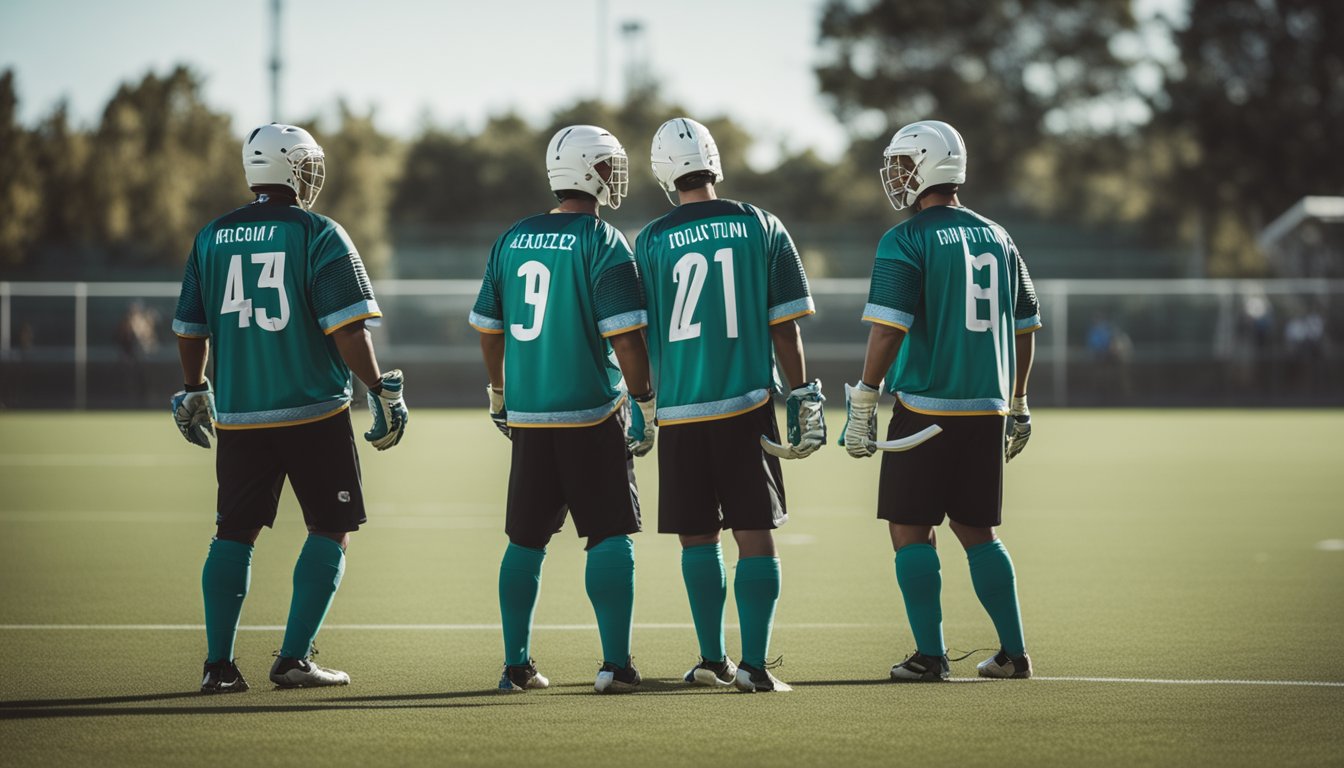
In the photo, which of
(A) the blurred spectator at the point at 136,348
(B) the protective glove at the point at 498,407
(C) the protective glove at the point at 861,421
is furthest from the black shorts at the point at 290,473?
(A) the blurred spectator at the point at 136,348

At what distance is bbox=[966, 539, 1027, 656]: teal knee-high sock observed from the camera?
718cm

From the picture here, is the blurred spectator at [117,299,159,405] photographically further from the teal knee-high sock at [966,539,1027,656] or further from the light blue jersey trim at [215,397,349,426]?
the teal knee-high sock at [966,539,1027,656]

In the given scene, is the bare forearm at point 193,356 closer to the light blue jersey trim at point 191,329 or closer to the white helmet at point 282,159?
the light blue jersey trim at point 191,329

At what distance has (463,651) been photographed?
7.99 metres

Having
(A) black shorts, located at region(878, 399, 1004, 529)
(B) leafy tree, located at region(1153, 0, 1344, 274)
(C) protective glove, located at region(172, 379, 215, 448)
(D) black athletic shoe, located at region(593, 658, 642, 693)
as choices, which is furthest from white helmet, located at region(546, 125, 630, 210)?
(B) leafy tree, located at region(1153, 0, 1344, 274)

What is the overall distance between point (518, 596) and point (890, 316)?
6.38ft

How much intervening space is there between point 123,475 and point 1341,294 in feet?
99.2

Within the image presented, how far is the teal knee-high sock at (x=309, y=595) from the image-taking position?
705 cm

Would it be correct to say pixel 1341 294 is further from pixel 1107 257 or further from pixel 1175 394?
pixel 1107 257

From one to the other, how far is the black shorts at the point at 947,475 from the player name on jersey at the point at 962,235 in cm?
75

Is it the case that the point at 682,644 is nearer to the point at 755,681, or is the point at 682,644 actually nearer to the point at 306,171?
the point at 755,681

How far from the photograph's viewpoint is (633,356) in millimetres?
6887

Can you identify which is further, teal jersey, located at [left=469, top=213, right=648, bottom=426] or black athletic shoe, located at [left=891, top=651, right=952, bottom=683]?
black athletic shoe, located at [left=891, top=651, right=952, bottom=683]

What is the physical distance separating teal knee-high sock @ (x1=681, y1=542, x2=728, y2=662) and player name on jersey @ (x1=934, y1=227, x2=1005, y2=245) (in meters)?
1.64
